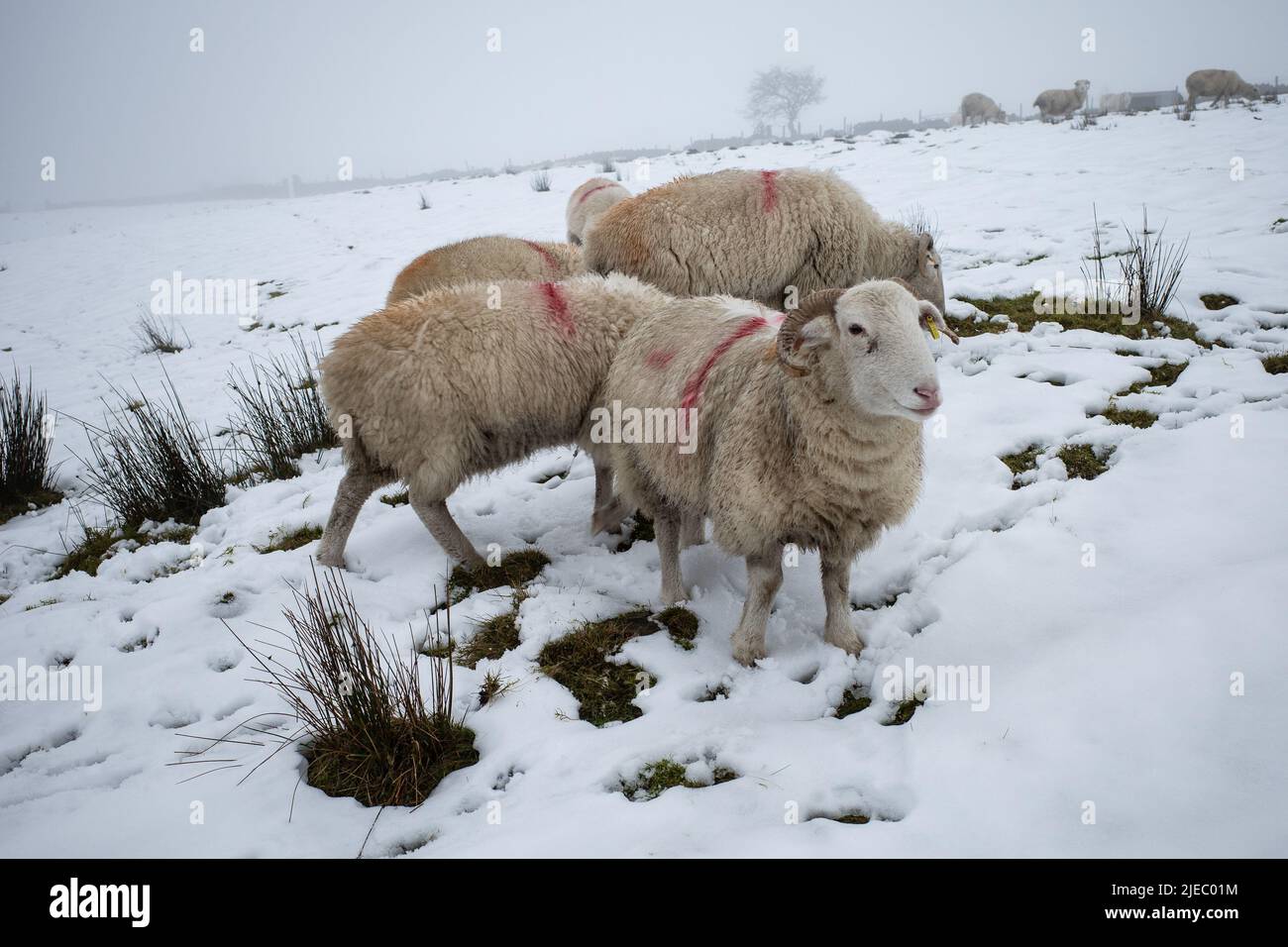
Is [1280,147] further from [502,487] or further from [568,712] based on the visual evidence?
[568,712]

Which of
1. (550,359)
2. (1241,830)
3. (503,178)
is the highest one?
(503,178)

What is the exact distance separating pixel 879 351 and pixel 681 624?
166cm

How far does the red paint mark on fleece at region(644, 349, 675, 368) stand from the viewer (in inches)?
142

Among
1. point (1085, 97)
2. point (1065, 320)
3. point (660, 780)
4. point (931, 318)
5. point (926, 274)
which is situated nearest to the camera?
point (660, 780)

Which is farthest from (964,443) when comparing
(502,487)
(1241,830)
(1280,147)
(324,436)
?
(1280,147)

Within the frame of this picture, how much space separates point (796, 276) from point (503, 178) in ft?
51.6

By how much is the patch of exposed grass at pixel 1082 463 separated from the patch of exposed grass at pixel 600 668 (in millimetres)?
2486

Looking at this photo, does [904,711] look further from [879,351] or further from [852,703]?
[879,351]

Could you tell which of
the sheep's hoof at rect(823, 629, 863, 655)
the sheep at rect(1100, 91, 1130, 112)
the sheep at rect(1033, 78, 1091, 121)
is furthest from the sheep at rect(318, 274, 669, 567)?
the sheep at rect(1100, 91, 1130, 112)

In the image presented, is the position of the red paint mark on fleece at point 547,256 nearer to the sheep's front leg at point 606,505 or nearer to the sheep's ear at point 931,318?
the sheep's front leg at point 606,505

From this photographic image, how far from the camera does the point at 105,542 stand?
541 centimetres

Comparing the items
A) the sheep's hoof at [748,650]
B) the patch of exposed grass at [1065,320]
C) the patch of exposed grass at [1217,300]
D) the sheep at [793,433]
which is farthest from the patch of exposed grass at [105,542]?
the patch of exposed grass at [1217,300]
